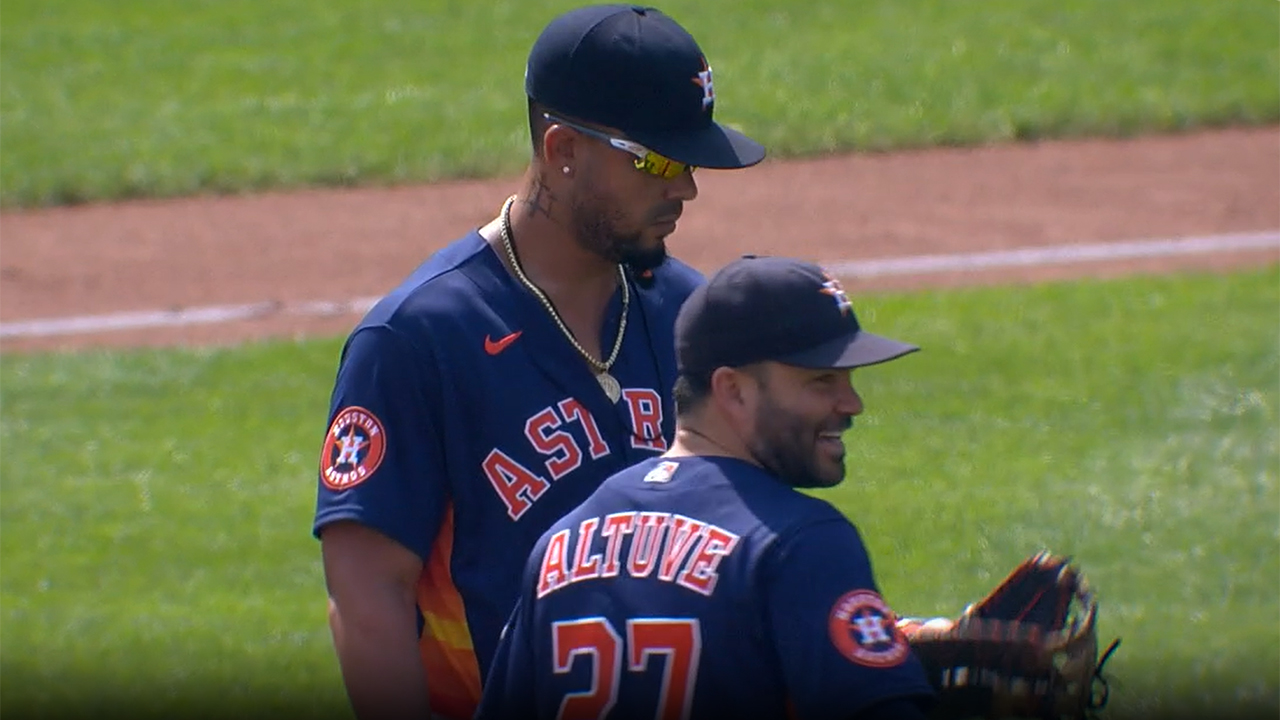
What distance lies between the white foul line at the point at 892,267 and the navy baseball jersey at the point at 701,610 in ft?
23.9

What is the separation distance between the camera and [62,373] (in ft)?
30.8

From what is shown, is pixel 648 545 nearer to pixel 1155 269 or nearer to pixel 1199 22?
pixel 1155 269

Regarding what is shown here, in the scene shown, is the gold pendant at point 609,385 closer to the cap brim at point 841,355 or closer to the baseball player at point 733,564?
the baseball player at point 733,564

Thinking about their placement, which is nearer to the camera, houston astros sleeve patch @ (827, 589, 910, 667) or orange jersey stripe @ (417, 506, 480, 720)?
houston astros sleeve patch @ (827, 589, 910, 667)

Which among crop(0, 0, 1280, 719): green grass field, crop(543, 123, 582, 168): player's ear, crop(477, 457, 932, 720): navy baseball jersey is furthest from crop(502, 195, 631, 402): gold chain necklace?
crop(0, 0, 1280, 719): green grass field

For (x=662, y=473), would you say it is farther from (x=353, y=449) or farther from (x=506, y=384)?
(x=353, y=449)

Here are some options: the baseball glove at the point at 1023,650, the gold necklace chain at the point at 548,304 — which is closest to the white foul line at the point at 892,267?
the gold necklace chain at the point at 548,304

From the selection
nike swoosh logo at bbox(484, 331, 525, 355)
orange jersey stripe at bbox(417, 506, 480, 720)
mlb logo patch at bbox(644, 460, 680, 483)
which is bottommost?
orange jersey stripe at bbox(417, 506, 480, 720)

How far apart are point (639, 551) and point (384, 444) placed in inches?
20.6

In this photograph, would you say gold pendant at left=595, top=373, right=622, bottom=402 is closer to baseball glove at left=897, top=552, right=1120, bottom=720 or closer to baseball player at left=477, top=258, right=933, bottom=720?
baseball player at left=477, top=258, right=933, bottom=720

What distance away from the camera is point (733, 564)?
9.39 feet

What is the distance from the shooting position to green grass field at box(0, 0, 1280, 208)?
12.7 metres

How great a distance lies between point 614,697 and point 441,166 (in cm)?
990

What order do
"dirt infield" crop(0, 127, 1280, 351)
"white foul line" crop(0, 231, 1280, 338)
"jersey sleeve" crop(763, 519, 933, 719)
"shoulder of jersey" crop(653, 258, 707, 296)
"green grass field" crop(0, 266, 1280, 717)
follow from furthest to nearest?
"dirt infield" crop(0, 127, 1280, 351)
"white foul line" crop(0, 231, 1280, 338)
"green grass field" crop(0, 266, 1280, 717)
"shoulder of jersey" crop(653, 258, 707, 296)
"jersey sleeve" crop(763, 519, 933, 719)
